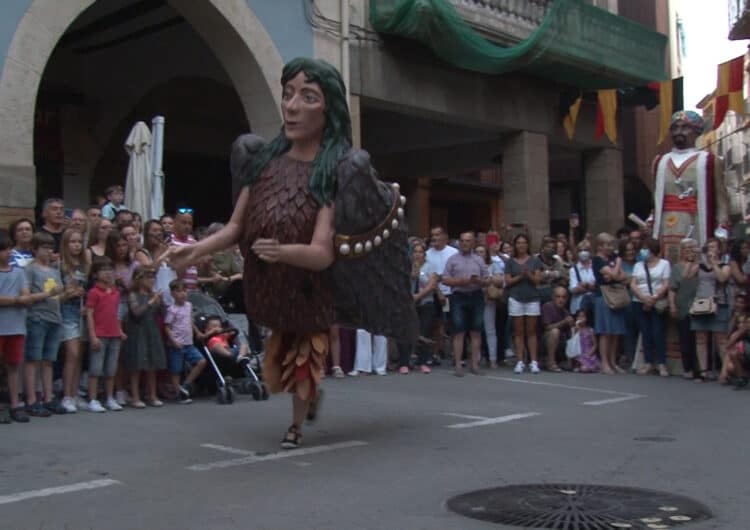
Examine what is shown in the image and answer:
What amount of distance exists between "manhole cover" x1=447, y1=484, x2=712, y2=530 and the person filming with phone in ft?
20.6

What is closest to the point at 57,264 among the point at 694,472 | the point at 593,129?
the point at 694,472

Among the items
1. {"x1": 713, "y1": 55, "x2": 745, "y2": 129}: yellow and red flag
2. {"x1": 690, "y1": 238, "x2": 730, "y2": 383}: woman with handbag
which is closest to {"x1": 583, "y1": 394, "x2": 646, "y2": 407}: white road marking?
{"x1": 690, "y1": 238, "x2": 730, "y2": 383}: woman with handbag

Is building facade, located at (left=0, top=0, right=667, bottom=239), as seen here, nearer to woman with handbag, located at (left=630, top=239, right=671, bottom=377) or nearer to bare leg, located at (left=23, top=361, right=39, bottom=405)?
bare leg, located at (left=23, top=361, right=39, bottom=405)

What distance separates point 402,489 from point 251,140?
8.49 ft

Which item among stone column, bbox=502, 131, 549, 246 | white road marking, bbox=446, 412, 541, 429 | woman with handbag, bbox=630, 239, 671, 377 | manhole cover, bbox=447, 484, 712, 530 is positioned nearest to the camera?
manhole cover, bbox=447, 484, 712, 530

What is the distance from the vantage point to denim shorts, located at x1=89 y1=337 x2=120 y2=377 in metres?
8.27

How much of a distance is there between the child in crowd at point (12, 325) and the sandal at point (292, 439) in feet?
7.69

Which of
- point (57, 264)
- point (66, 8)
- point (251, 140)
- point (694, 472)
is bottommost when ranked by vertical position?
point (694, 472)

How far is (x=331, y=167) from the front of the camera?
616 cm

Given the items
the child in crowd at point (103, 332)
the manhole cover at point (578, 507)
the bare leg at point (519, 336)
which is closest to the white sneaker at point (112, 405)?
the child in crowd at point (103, 332)

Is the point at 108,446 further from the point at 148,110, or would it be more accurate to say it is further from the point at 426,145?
the point at 426,145

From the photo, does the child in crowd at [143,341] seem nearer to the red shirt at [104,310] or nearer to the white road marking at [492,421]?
the red shirt at [104,310]

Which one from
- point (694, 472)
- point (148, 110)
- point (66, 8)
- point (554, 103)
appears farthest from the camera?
point (554, 103)

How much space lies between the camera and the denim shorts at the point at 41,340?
7895mm
